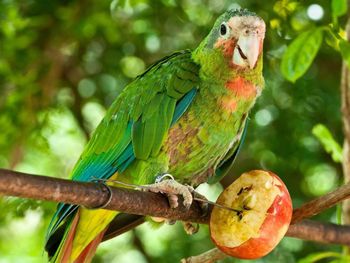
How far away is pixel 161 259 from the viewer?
2705mm

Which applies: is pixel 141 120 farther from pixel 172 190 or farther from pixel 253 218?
pixel 253 218

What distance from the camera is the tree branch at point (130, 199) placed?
992mm

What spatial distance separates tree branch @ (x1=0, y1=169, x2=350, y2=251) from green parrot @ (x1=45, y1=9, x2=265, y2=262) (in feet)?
0.74

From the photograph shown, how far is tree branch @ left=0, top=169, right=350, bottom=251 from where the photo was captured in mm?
992

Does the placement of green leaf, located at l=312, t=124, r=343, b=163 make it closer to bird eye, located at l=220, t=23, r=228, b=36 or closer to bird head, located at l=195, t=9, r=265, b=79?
bird head, located at l=195, t=9, r=265, b=79

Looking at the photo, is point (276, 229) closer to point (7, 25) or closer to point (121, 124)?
point (121, 124)

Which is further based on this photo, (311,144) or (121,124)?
(311,144)

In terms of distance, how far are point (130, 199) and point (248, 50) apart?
0.59 meters

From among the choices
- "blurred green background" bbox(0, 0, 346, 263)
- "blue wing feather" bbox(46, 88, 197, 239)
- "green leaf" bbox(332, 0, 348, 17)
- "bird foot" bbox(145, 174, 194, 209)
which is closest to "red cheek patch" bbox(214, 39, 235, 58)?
"blue wing feather" bbox(46, 88, 197, 239)

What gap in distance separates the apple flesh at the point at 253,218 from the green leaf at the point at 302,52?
375mm

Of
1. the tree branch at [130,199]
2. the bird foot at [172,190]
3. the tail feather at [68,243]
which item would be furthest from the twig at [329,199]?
the tail feather at [68,243]

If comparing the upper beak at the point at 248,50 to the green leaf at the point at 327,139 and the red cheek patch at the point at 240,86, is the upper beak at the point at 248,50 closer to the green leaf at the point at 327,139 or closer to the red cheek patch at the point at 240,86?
the red cheek patch at the point at 240,86

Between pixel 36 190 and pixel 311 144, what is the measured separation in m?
1.71

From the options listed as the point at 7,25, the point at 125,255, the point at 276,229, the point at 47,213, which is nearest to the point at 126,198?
the point at 276,229
